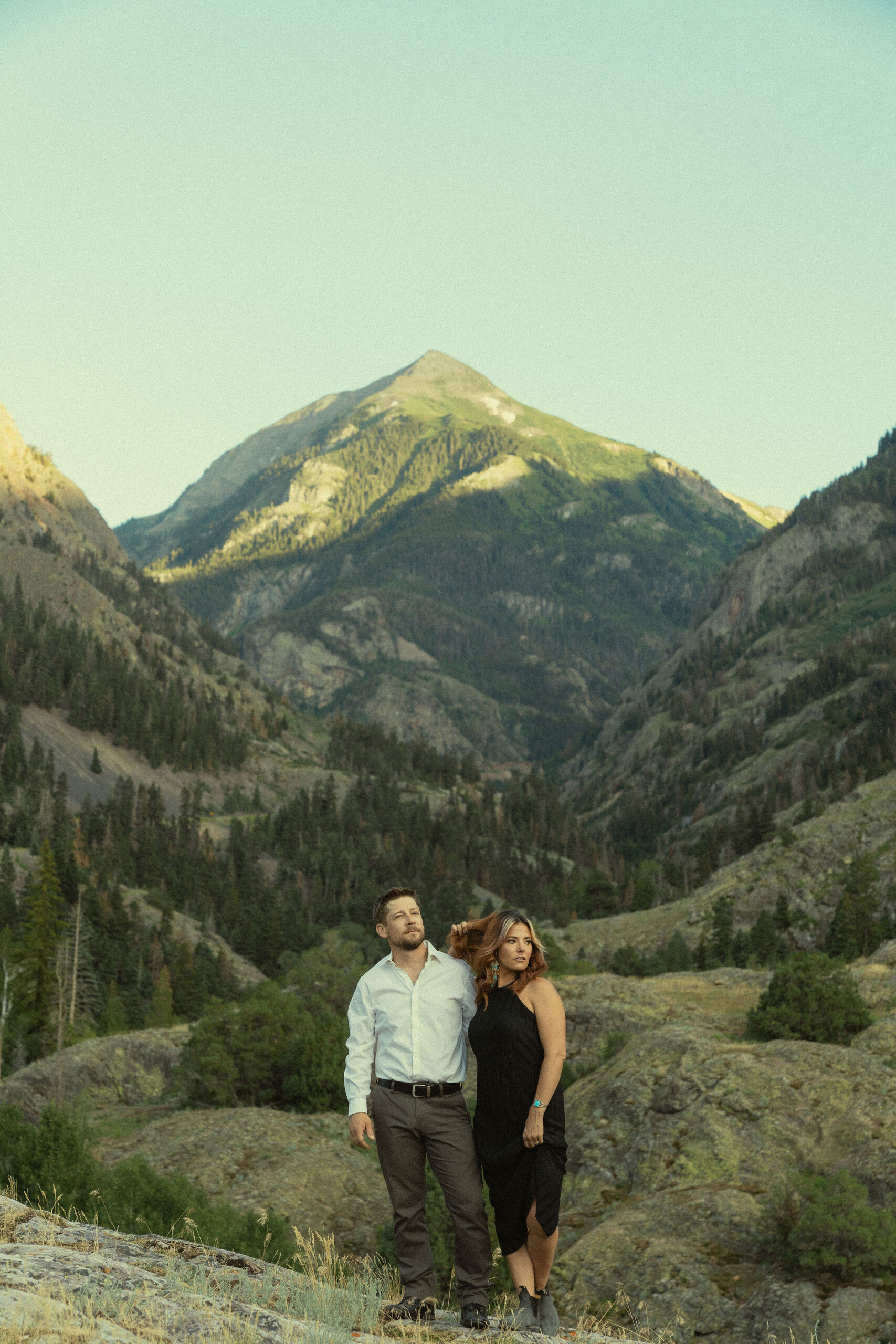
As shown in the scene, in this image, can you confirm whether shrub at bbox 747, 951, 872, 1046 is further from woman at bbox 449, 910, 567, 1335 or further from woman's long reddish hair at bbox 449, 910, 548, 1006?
woman's long reddish hair at bbox 449, 910, 548, 1006

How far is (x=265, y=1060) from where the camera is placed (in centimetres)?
4319

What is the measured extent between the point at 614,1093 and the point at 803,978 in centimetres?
720

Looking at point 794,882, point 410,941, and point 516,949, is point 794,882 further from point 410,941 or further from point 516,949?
point 410,941

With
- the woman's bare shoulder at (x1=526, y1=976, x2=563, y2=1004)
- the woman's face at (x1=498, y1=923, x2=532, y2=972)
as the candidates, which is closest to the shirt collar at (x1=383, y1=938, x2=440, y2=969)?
the woman's face at (x1=498, y1=923, x2=532, y2=972)

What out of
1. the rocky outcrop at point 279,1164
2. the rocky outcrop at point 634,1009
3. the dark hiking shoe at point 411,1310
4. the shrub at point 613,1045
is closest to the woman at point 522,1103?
the dark hiking shoe at point 411,1310

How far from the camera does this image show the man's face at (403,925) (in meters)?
10.7

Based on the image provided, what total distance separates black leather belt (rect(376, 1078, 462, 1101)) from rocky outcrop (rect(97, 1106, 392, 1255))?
2287 cm

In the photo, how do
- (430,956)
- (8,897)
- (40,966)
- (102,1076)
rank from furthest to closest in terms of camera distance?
1. (8,897)
2. (40,966)
3. (102,1076)
4. (430,956)

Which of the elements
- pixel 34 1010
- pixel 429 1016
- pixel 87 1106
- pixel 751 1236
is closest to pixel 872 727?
pixel 34 1010

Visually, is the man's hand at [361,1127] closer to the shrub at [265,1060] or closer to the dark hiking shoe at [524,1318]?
the dark hiking shoe at [524,1318]

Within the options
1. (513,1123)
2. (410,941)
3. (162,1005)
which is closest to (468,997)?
(410,941)

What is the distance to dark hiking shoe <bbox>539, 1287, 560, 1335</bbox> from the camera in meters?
10.2

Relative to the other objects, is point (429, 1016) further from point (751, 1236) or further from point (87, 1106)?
point (87, 1106)

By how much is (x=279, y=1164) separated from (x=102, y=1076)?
22820mm
